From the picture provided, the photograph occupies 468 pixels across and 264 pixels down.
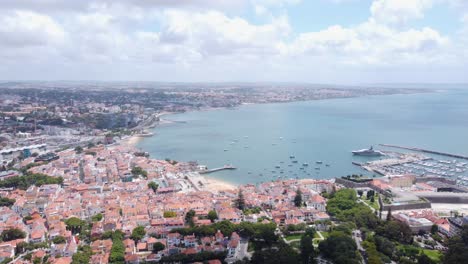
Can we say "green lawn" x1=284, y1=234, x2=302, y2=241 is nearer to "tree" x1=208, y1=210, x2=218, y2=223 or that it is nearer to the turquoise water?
"tree" x1=208, y1=210, x2=218, y2=223

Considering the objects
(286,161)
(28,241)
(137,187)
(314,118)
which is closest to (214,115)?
(314,118)

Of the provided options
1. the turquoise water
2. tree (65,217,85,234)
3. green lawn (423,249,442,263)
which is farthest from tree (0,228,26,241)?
green lawn (423,249,442,263)

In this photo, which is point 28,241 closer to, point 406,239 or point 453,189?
point 406,239

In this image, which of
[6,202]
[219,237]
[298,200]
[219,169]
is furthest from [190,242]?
[219,169]

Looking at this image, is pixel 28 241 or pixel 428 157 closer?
pixel 28 241

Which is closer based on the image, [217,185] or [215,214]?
[215,214]

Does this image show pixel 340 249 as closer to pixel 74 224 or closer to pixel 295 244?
pixel 295 244
